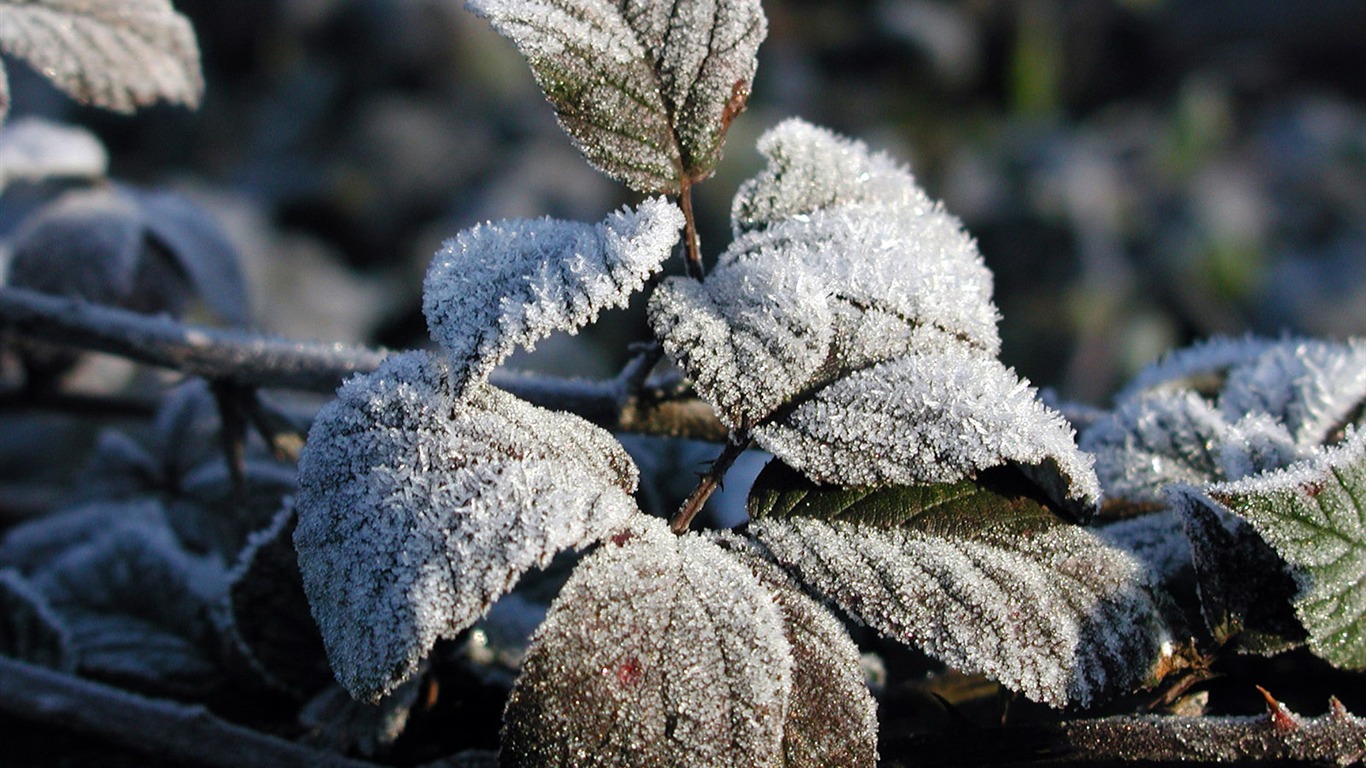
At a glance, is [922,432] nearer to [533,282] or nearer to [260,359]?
[533,282]

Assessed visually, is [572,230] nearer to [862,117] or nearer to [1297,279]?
[862,117]

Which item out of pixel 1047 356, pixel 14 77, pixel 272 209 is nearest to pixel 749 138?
pixel 1047 356

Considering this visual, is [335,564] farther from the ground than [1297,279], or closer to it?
closer to it

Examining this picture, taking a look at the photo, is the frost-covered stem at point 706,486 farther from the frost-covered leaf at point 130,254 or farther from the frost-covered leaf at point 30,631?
the frost-covered leaf at point 130,254

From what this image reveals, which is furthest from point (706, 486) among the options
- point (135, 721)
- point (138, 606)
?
point (138, 606)

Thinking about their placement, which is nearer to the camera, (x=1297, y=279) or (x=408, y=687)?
(x=408, y=687)
